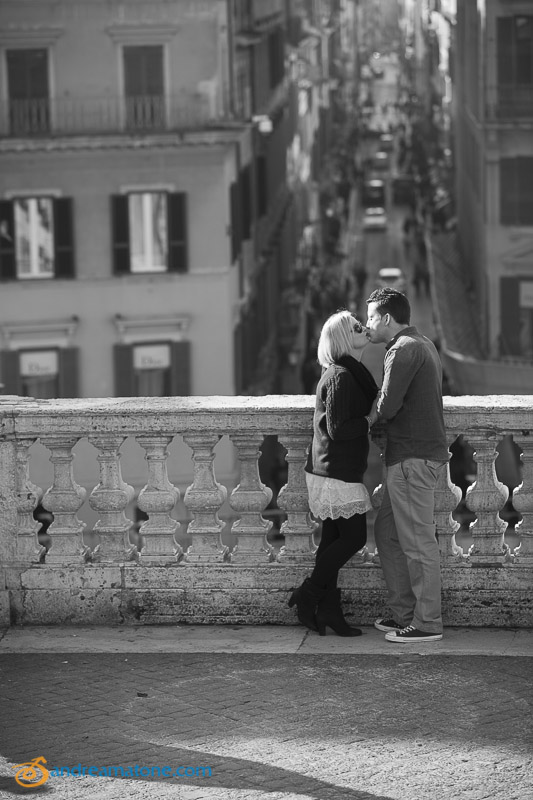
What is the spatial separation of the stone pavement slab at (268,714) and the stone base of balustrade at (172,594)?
0.10 meters

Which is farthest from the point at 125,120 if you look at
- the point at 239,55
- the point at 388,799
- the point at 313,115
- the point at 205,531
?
the point at 313,115

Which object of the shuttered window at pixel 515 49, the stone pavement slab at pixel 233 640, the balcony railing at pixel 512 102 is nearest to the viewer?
the stone pavement slab at pixel 233 640

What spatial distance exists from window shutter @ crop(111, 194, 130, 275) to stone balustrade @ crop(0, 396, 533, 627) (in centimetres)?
2383

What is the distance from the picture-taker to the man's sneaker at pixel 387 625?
306 inches

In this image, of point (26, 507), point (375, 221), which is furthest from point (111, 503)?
point (375, 221)

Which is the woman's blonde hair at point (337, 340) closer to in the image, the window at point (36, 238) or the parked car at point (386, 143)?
the window at point (36, 238)

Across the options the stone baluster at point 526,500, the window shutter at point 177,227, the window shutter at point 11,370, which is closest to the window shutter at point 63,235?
the window shutter at point 11,370

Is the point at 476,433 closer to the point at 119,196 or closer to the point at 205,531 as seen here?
the point at 205,531

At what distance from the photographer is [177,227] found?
31.9 meters

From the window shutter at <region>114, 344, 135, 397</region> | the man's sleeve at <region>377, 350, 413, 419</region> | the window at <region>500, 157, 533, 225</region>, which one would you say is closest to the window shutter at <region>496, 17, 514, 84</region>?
the window at <region>500, 157, 533, 225</region>

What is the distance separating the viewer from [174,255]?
1261 inches

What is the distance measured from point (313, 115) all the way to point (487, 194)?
43078mm

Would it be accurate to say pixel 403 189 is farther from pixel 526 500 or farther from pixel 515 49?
pixel 526 500

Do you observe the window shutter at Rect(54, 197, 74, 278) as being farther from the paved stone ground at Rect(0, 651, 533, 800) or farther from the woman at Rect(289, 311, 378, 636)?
the paved stone ground at Rect(0, 651, 533, 800)
